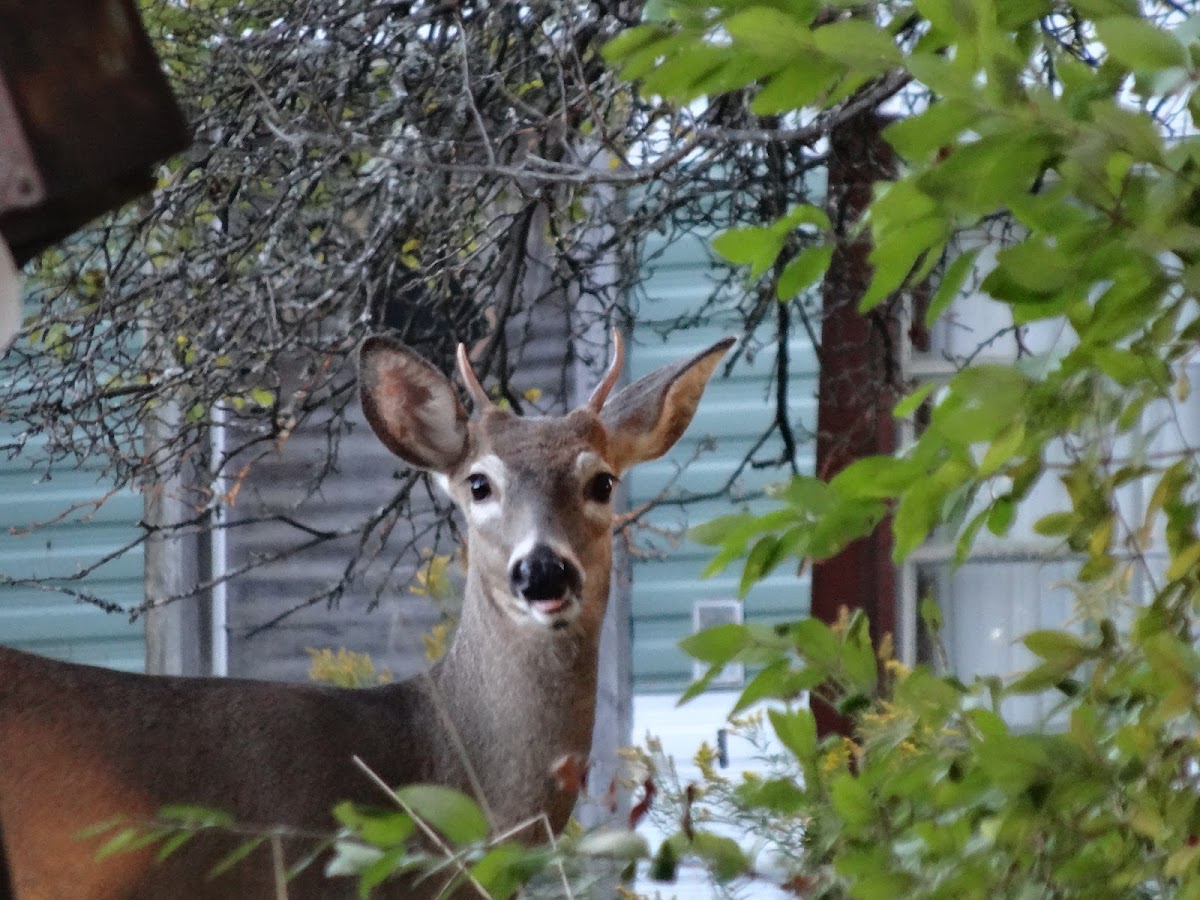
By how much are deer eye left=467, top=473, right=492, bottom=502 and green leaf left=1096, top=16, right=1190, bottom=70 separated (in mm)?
2141

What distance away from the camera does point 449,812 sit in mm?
912

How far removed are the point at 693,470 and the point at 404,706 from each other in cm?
254

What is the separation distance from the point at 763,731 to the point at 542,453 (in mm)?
1740

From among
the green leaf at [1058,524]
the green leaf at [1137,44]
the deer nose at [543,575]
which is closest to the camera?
the green leaf at [1137,44]

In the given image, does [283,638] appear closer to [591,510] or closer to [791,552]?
[591,510]

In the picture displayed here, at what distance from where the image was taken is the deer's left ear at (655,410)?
306 centimetres

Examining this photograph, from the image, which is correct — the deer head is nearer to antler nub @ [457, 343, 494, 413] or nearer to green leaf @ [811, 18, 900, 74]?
antler nub @ [457, 343, 494, 413]

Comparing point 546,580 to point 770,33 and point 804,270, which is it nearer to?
point 804,270

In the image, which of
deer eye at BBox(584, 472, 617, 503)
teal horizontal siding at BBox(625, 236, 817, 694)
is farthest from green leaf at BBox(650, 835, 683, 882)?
teal horizontal siding at BBox(625, 236, 817, 694)

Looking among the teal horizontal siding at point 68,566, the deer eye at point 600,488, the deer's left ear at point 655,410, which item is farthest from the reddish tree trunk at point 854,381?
the teal horizontal siding at point 68,566

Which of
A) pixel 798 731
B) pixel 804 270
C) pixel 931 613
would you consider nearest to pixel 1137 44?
pixel 804 270

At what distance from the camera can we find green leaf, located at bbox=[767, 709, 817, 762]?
1138mm

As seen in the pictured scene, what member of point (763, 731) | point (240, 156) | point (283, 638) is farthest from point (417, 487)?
point (240, 156)

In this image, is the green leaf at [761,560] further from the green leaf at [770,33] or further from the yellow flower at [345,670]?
the yellow flower at [345,670]
